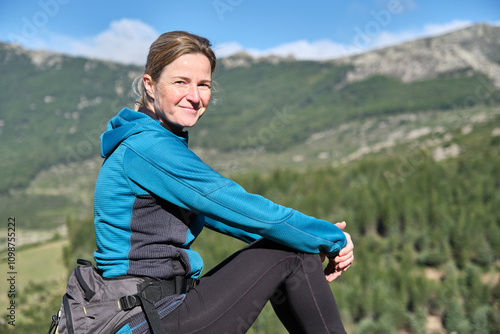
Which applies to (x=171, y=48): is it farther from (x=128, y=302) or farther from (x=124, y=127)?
(x=128, y=302)

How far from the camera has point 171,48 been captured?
2.76 metres

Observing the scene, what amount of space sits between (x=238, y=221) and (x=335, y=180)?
74522 millimetres

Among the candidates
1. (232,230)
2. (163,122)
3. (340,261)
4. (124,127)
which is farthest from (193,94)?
(340,261)

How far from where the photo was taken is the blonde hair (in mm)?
2770

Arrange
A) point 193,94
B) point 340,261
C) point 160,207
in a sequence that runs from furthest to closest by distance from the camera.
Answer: point 340,261 < point 193,94 < point 160,207

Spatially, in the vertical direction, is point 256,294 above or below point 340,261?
below

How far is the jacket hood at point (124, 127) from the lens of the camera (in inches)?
102

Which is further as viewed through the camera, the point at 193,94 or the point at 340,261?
the point at 340,261

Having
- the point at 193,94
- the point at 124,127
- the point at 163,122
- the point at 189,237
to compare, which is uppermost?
the point at 193,94

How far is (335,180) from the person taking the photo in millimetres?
75688

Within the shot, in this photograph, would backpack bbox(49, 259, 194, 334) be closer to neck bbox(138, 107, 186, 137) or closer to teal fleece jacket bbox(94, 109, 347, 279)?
teal fleece jacket bbox(94, 109, 347, 279)

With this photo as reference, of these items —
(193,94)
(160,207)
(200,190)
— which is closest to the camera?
(200,190)

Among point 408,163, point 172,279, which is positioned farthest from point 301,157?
point 172,279

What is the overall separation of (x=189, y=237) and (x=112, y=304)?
0.56 m
